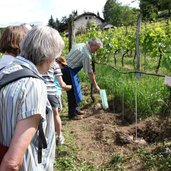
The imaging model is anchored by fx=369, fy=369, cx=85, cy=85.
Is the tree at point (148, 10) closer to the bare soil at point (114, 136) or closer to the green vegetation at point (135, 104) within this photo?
the green vegetation at point (135, 104)

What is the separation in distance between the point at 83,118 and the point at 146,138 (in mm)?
1652

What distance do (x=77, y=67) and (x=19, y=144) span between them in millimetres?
4809

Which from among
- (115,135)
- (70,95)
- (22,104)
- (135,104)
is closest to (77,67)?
(70,95)

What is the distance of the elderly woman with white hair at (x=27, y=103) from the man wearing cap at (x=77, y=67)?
426 cm

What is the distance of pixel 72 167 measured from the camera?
4.46 m

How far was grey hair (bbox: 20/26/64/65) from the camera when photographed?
1990mm

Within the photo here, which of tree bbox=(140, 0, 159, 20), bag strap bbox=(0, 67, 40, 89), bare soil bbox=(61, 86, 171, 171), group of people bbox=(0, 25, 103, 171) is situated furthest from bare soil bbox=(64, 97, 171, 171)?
tree bbox=(140, 0, 159, 20)

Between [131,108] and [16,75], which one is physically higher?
[16,75]

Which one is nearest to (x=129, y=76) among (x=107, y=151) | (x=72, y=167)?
(x=107, y=151)

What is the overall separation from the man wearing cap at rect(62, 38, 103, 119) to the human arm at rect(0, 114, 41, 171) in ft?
14.7

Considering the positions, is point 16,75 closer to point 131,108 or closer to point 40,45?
point 40,45

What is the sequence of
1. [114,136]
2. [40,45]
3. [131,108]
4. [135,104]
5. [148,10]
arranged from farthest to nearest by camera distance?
[148,10], [131,108], [135,104], [114,136], [40,45]

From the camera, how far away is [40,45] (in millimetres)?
1986

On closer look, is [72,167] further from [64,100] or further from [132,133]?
[64,100]
